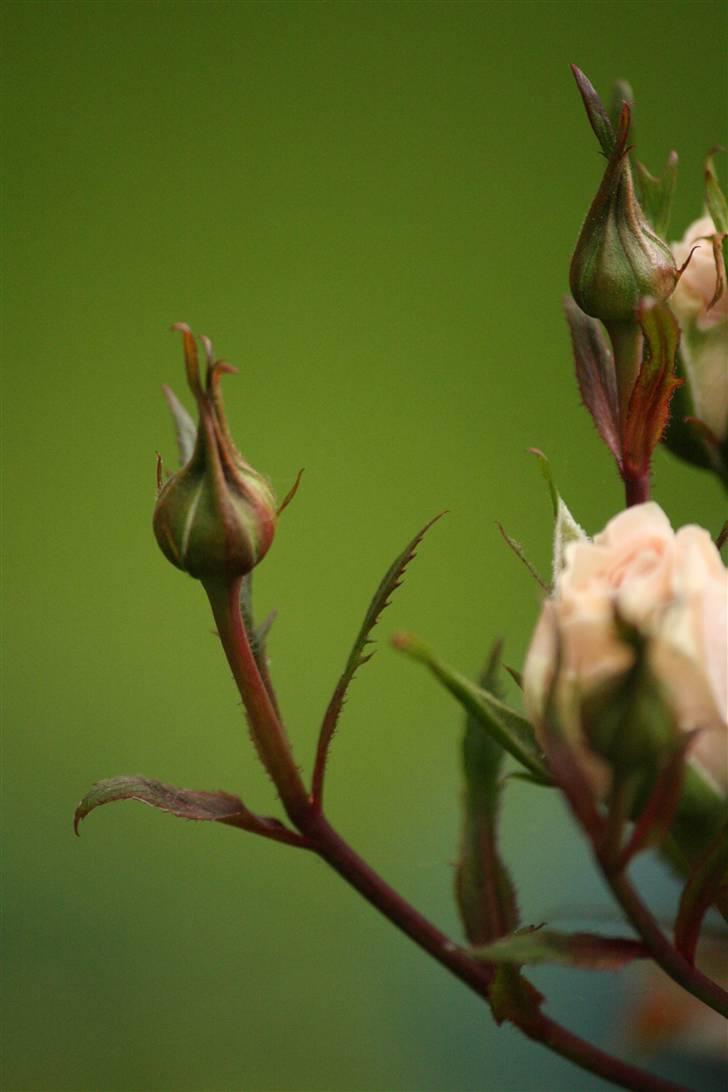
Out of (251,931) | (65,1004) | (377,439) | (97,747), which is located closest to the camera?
(65,1004)

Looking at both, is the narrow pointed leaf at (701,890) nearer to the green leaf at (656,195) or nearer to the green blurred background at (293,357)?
the green leaf at (656,195)

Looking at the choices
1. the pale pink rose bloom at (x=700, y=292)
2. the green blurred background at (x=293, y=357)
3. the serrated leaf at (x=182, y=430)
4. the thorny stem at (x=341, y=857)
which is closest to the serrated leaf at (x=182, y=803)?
the thorny stem at (x=341, y=857)

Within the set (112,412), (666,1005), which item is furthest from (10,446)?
(666,1005)

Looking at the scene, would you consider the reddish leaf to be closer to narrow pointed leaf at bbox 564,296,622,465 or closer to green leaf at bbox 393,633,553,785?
Answer: narrow pointed leaf at bbox 564,296,622,465

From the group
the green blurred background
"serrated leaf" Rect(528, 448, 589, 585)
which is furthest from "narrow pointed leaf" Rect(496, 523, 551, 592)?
the green blurred background

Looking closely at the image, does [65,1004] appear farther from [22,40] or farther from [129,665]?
[22,40]

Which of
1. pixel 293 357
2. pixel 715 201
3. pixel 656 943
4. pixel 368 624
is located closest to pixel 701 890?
pixel 656 943
